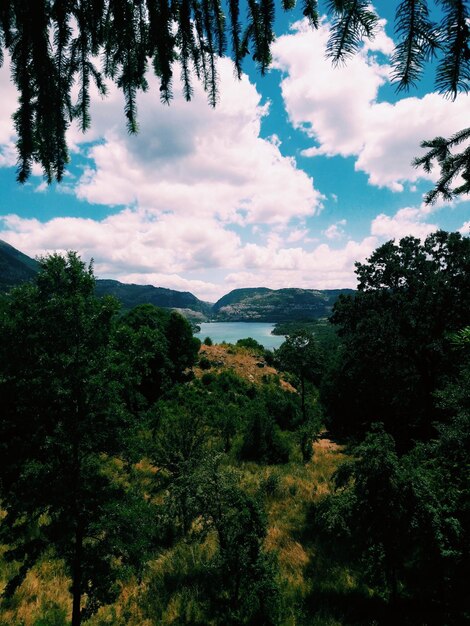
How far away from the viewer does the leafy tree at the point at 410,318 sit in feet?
59.9

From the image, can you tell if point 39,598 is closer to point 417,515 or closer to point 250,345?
point 417,515

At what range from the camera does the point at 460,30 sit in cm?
153

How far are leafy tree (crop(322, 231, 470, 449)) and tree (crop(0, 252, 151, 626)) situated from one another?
15214 mm

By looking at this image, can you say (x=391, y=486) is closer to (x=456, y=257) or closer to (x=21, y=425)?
(x=21, y=425)

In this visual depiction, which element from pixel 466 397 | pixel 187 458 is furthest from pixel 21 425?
pixel 466 397

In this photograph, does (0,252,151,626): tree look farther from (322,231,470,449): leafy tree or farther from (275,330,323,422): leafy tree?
(275,330,323,422): leafy tree

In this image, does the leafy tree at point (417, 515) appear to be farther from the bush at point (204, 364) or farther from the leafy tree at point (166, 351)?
the bush at point (204, 364)

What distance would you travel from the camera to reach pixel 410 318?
18.3 metres

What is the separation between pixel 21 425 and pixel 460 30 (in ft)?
31.7

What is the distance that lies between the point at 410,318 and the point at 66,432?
1809 cm

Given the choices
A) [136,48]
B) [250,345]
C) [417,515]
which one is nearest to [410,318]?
[417,515]

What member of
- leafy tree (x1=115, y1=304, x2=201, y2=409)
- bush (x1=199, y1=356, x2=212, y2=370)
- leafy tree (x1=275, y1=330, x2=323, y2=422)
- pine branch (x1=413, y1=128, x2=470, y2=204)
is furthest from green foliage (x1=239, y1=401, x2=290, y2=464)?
pine branch (x1=413, y1=128, x2=470, y2=204)

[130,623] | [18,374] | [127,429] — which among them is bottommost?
[130,623]

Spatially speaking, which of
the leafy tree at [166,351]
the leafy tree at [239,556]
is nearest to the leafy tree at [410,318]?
the leafy tree at [239,556]
